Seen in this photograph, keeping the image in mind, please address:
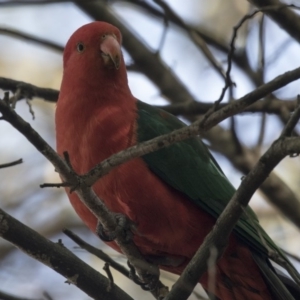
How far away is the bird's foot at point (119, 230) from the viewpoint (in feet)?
10.00

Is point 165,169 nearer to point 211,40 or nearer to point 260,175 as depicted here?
point 260,175

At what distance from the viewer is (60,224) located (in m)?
6.23

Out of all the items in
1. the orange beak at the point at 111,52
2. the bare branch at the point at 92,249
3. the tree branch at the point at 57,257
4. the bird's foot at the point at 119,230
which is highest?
the orange beak at the point at 111,52

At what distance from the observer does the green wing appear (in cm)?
356

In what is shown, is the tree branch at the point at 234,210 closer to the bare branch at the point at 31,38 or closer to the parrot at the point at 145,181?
the parrot at the point at 145,181

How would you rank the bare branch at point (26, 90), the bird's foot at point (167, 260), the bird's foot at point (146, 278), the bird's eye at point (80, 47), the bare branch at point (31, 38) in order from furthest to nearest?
the bare branch at point (31, 38), the bare branch at point (26, 90), the bird's eye at point (80, 47), the bird's foot at point (167, 260), the bird's foot at point (146, 278)

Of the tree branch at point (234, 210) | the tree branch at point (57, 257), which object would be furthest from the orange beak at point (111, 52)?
the tree branch at point (234, 210)

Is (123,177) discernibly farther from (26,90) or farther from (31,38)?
(31,38)

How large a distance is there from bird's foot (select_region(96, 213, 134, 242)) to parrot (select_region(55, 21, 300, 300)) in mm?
47

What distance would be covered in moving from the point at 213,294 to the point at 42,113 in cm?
371

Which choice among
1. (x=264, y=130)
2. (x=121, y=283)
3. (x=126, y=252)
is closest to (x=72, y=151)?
(x=126, y=252)

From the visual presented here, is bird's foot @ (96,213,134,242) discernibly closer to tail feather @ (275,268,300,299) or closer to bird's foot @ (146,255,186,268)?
bird's foot @ (146,255,186,268)

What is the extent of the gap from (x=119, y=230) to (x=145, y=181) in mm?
452

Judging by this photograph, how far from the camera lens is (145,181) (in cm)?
346
